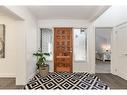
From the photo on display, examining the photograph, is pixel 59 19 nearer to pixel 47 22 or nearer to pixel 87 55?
pixel 47 22

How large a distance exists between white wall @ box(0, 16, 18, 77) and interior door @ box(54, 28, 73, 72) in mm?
1900

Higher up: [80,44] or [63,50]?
[80,44]

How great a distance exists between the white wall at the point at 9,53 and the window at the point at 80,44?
2639 millimetres

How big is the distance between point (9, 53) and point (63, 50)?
2348 mm

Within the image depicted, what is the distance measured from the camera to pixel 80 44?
7242mm

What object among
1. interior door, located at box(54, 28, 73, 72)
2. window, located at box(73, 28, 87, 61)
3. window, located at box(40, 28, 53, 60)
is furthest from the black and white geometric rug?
window, located at box(73, 28, 87, 61)

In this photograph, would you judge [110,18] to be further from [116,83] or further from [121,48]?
[116,83]

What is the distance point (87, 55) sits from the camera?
279 inches

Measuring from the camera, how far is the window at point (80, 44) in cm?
719

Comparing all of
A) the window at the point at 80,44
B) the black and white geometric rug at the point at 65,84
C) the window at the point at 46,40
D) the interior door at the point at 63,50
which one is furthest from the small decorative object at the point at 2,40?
the window at the point at 80,44

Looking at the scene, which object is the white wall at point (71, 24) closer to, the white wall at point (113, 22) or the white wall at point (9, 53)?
the white wall at point (113, 22)

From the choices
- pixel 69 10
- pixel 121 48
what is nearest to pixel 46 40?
pixel 69 10

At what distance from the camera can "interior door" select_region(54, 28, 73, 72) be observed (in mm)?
7156
